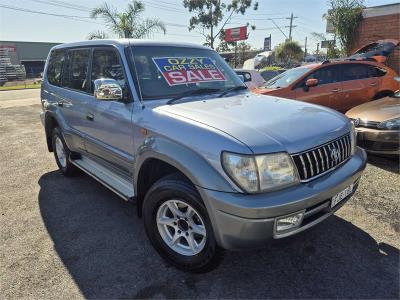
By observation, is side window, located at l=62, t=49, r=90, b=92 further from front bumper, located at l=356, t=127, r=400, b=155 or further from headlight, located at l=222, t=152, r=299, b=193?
front bumper, located at l=356, t=127, r=400, b=155

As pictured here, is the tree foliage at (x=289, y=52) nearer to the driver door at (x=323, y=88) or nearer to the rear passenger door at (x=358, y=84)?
the rear passenger door at (x=358, y=84)

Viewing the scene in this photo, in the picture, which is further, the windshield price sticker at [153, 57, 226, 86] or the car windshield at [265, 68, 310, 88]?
the car windshield at [265, 68, 310, 88]

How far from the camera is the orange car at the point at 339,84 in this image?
25.2 ft

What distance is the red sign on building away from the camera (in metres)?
33.5

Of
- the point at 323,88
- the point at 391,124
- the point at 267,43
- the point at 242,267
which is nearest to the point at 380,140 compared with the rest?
the point at 391,124

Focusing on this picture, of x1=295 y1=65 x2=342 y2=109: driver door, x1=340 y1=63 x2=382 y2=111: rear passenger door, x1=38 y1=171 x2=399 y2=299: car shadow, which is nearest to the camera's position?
x1=38 y1=171 x2=399 y2=299: car shadow

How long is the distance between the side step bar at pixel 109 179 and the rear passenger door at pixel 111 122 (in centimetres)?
11

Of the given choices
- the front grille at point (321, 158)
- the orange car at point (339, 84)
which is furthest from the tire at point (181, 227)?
the orange car at point (339, 84)

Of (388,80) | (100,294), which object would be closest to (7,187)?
(100,294)

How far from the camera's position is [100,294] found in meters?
2.66

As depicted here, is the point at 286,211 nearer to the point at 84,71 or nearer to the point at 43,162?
the point at 84,71

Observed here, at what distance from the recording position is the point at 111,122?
→ 3486 mm

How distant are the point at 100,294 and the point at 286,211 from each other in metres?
1.56

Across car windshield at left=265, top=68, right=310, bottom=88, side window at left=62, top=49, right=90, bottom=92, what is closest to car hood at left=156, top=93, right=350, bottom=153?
side window at left=62, top=49, right=90, bottom=92
